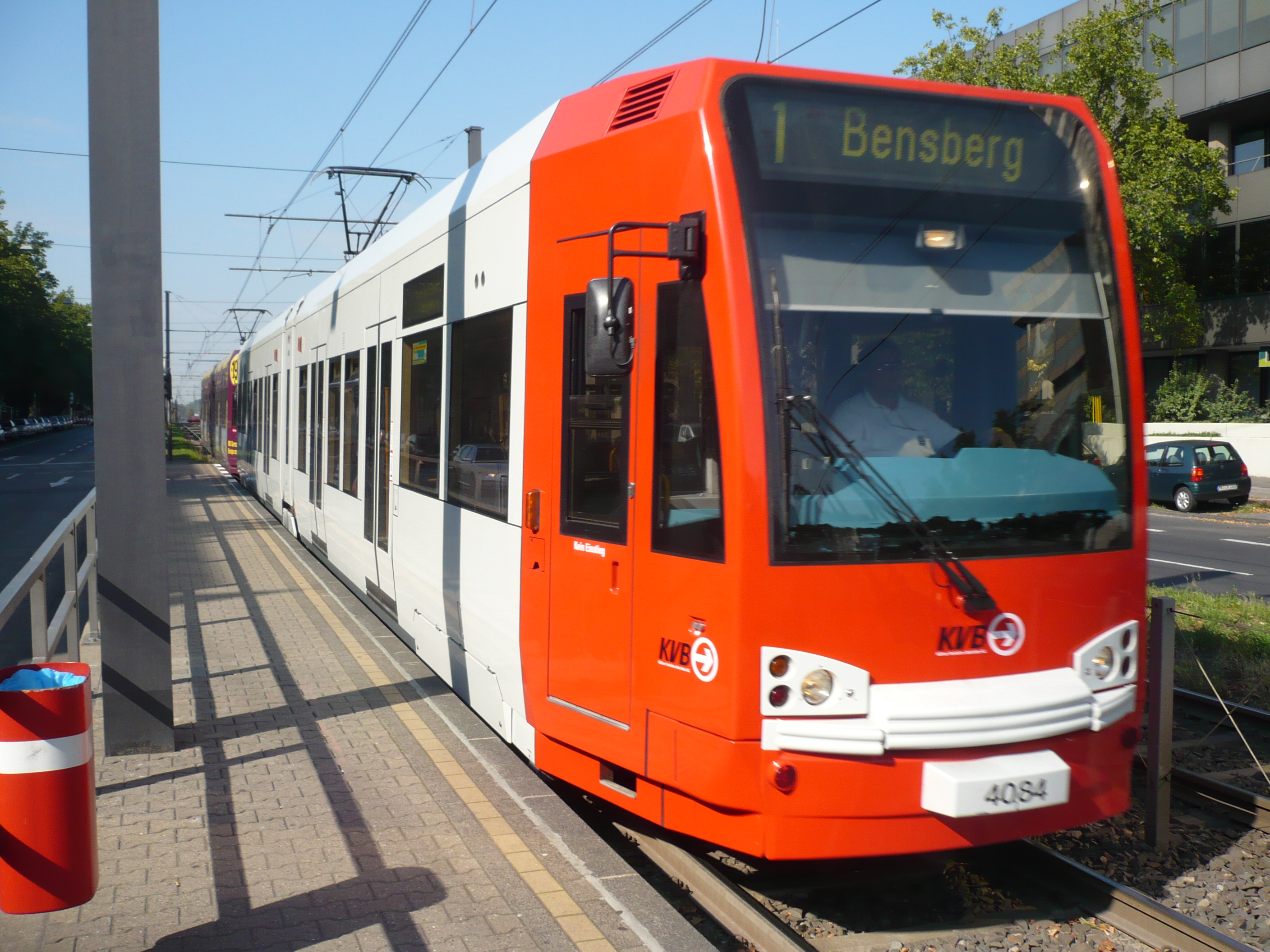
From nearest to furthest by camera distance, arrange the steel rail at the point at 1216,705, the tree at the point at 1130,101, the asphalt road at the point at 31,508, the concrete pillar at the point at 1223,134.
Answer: the steel rail at the point at 1216,705 → the asphalt road at the point at 31,508 → the tree at the point at 1130,101 → the concrete pillar at the point at 1223,134

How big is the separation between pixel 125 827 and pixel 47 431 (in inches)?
3693

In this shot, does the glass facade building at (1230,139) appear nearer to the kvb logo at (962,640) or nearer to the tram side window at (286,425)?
the tram side window at (286,425)

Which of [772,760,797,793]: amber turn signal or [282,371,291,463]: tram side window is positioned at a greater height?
[282,371,291,463]: tram side window

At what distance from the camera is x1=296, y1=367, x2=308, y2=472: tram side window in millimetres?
13750

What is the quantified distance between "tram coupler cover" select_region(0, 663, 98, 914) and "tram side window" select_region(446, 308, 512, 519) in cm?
247

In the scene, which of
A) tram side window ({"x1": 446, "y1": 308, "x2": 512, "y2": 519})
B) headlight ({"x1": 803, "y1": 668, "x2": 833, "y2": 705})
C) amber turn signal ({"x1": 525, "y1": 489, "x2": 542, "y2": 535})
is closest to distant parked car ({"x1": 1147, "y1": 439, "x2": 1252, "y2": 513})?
tram side window ({"x1": 446, "y1": 308, "x2": 512, "y2": 519})

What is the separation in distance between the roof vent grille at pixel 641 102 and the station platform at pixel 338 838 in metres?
3.10

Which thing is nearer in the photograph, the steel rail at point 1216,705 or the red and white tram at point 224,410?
the steel rail at point 1216,705

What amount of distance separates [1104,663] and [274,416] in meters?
15.7

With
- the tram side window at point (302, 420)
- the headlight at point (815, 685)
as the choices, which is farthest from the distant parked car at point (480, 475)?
the tram side window at point (302, 420)

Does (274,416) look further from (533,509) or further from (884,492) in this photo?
(884,492)

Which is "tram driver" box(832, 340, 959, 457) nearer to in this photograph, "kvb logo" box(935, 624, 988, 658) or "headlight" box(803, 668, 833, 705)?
"kvb logo" box(935, 624, 988, 658)

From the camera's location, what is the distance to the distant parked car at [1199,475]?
25.0 meters

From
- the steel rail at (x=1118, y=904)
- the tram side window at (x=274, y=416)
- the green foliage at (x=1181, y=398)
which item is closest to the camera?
the steel rail at (x=1118, y=904)
